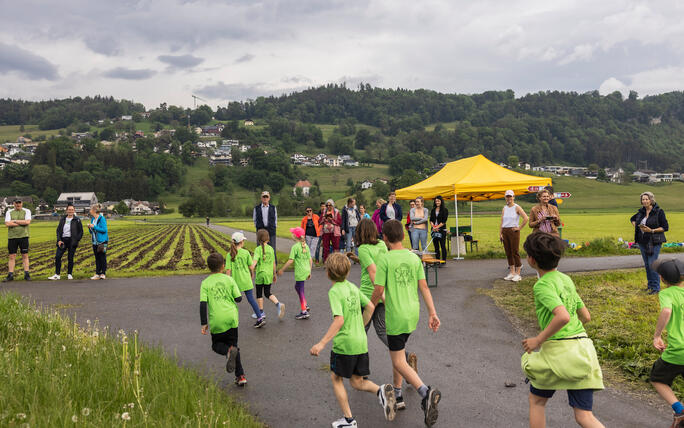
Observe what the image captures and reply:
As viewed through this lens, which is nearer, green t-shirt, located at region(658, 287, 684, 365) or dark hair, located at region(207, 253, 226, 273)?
green t-shirt, located at region(658, 287, 684, 365)

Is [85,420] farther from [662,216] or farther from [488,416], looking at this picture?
[662,216]

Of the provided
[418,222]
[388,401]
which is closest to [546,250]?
[388,401]

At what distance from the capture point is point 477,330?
23.8 ft

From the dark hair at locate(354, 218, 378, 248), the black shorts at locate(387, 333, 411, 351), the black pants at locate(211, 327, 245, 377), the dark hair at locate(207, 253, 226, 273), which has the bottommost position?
the black pants at locate(211, 327, 245, 377)

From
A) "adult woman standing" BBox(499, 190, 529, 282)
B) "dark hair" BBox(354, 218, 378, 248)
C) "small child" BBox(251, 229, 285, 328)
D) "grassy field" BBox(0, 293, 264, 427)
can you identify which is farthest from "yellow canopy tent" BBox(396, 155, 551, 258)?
"grassy field" BBox(0, 293, 264, 427)

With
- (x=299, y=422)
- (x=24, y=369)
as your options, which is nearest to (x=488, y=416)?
(x=299, y=422)

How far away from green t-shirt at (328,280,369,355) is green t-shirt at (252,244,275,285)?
12.3ft

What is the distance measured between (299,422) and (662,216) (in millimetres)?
8146

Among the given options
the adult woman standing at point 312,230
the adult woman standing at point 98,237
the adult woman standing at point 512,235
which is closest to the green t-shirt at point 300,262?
the adult woman standing at point 512,235

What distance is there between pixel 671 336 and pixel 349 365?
9.08 ft

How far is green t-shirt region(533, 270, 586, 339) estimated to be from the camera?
10.3ft

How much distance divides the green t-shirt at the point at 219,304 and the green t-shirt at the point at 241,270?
1906 mm

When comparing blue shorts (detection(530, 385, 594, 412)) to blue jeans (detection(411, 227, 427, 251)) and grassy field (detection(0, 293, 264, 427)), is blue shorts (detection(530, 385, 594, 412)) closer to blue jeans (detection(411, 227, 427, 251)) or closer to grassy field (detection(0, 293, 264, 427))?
grassy field (detection(0, 293, 264, 427))

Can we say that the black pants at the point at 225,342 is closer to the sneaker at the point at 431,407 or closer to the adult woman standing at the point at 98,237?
the sneaker at the point at 431,407
